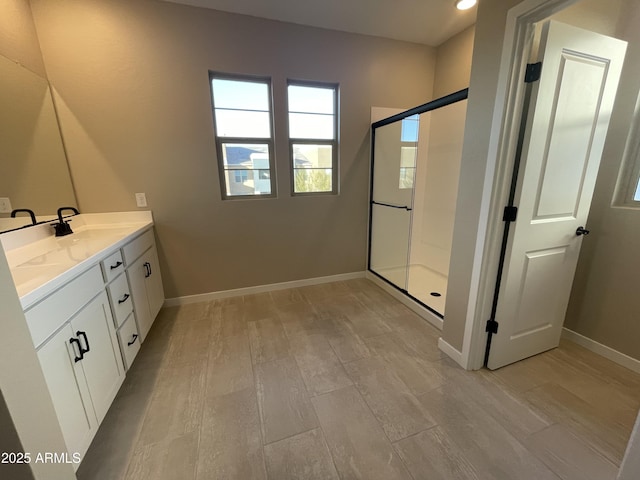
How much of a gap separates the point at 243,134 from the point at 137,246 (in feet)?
4.70

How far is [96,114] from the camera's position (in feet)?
7.16

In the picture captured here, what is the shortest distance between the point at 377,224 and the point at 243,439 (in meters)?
2.45

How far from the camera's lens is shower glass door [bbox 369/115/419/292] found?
2.72 metres

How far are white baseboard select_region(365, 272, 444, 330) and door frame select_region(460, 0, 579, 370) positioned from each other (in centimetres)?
43

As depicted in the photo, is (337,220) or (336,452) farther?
(337,220)

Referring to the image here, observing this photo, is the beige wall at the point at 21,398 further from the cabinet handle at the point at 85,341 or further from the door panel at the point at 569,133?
the door panel at the point at 569,133

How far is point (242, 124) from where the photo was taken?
8.63ft

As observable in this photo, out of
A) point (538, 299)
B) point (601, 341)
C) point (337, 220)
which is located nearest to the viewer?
point (538, 299)

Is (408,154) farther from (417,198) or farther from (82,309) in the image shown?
(82,309)

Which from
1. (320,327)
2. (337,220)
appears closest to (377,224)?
(337,220)

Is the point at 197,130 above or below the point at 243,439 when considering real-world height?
above

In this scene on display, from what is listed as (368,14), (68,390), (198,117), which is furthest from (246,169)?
(68,390)

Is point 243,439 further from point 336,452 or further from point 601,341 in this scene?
point 601,341

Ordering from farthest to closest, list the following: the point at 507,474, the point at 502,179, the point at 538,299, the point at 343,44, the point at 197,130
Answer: the point at 343,44
the point at 197,130
the point at 538,299
the point at 502,179
the point at 507,474
